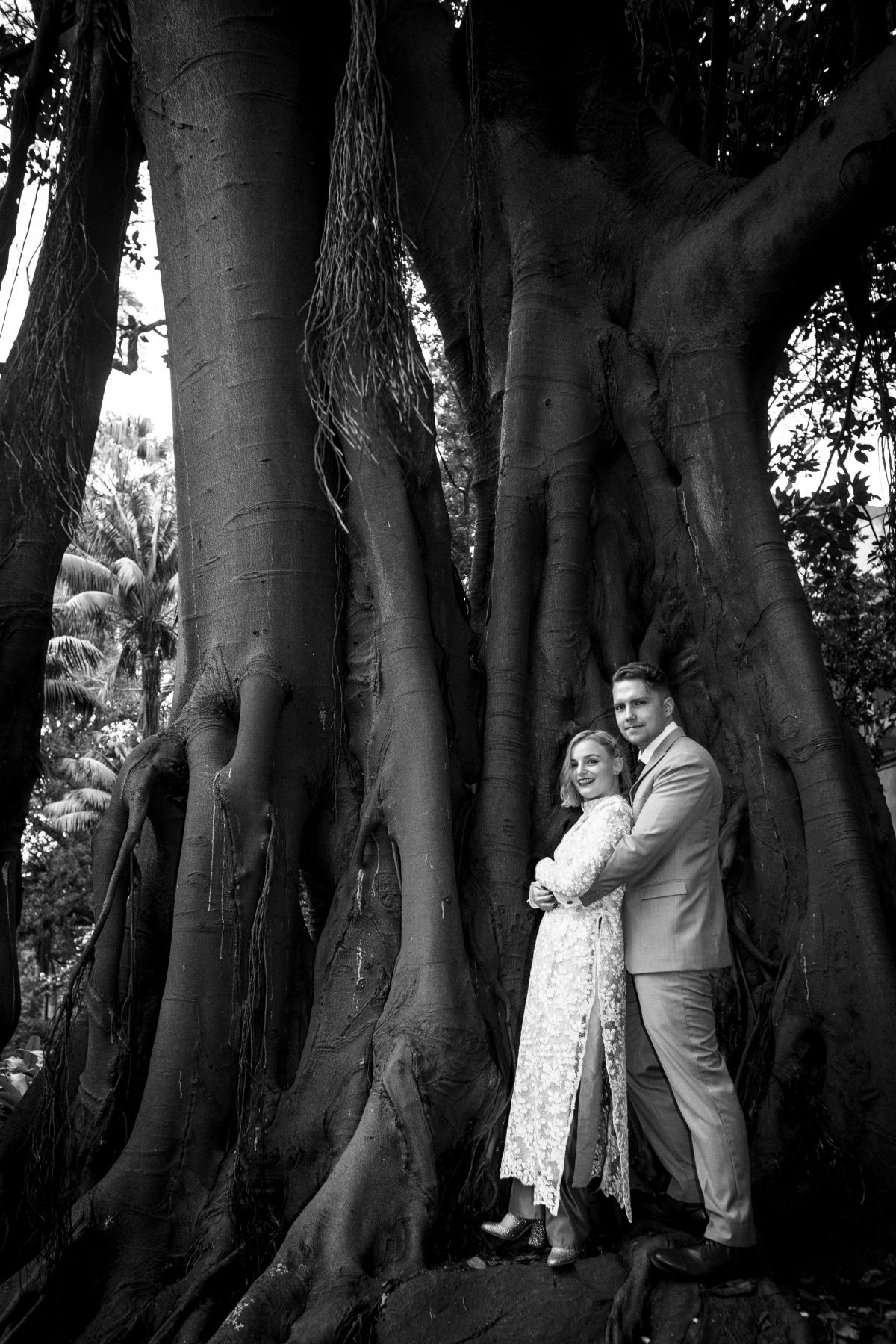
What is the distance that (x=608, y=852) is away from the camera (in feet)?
10.6

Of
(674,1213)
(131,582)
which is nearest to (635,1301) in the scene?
(674,1213)

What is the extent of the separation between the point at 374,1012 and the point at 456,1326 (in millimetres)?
1077

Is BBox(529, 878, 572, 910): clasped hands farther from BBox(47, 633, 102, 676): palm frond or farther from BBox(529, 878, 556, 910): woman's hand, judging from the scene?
BBox(47, 633, 102, 676): palm frond

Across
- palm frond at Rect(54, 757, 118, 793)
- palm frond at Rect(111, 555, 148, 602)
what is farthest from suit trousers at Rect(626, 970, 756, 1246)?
palm frond at Rect(111, 555, 148, 602)

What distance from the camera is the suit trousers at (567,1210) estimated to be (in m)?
3.13

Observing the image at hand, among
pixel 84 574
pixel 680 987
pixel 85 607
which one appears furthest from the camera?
pixel 84 574

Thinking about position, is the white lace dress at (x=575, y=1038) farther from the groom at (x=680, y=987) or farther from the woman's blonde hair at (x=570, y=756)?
the woman's blonde hair at (x=570, y=756)

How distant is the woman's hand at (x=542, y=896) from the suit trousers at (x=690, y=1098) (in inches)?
13.2

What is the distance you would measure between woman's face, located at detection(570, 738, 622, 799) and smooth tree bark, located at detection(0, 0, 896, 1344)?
0.57 meters

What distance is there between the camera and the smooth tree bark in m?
3.53

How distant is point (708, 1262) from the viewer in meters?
2.93

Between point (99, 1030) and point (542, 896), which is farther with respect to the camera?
point (99, 1030)

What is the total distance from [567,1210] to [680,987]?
2.29 ft

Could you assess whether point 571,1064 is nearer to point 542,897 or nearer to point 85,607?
point 542,897
